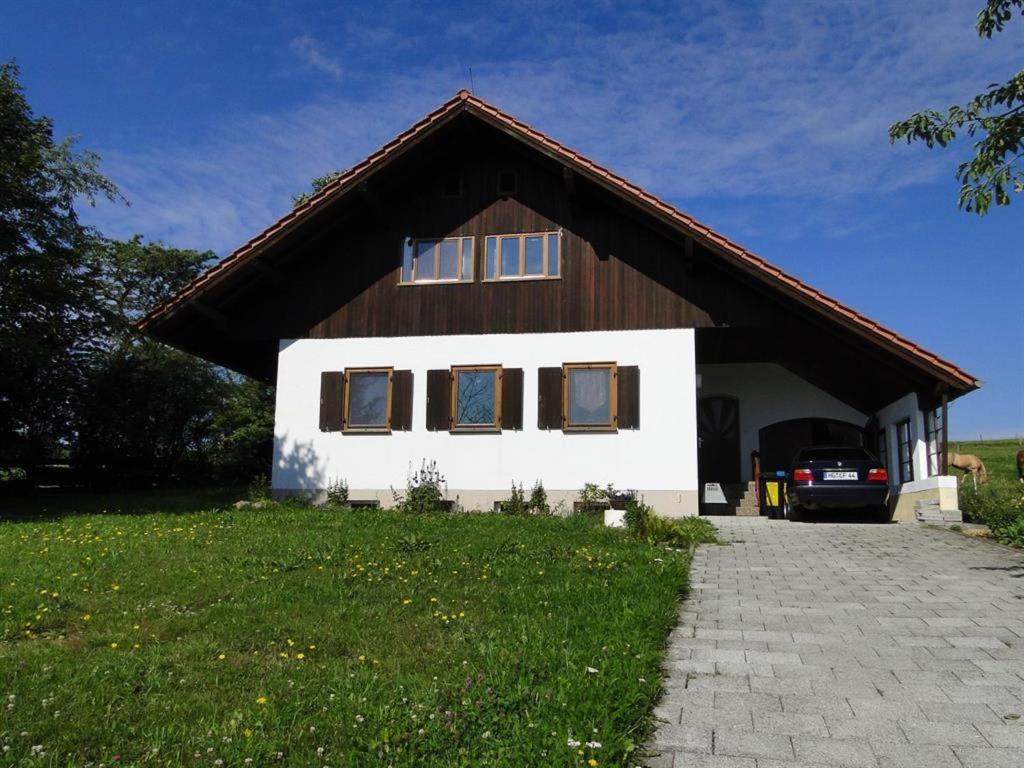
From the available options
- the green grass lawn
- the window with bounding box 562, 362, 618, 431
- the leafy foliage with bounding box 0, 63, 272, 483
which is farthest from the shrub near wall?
the leafy foliage with bounding box 0, 63, 272, 483

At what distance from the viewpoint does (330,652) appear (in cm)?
502

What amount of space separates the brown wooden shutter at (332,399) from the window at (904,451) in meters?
10.9

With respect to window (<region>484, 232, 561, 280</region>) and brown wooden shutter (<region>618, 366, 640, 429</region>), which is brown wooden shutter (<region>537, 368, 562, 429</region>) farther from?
window (<region>484, 232, 561, 280</region>)

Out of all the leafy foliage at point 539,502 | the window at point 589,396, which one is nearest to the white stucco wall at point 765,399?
the window at point 589,396

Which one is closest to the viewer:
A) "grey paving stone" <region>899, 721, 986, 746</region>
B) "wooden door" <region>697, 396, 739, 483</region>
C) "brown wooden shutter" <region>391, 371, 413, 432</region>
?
"grey paving stone" <region>899, 721, 986, 746</region>

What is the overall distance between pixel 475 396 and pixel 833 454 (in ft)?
22.2

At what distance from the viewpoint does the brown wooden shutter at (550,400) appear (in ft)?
48.8

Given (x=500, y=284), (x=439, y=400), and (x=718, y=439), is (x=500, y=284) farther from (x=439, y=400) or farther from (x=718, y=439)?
(x=718, y=439)

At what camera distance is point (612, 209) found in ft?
50.1

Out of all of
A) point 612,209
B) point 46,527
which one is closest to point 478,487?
point 612,209

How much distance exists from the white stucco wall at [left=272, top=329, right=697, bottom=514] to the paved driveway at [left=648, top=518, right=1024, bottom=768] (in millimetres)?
5494

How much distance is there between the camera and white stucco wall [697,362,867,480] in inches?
690

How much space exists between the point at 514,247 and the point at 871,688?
1216cm

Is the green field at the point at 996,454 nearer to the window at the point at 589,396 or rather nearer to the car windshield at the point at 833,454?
the car windshield at the point at 833,454
